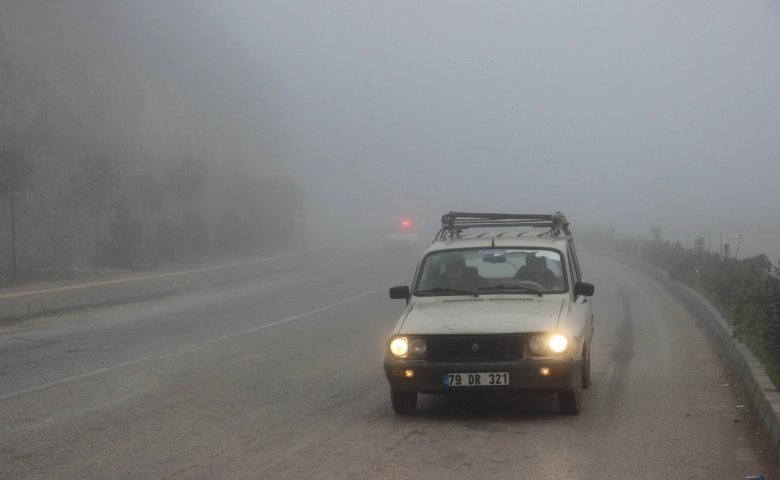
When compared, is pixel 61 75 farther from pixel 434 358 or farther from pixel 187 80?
pixel 434 358

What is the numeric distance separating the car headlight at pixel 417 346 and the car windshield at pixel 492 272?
4.05 feet

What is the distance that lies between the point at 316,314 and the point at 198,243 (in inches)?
1012

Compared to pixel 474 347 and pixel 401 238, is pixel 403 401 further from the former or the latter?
pixel 401 238

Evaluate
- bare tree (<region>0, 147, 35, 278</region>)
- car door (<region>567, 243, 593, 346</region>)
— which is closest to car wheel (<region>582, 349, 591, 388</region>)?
car door (<region>567, 243, 593, 346</region>)

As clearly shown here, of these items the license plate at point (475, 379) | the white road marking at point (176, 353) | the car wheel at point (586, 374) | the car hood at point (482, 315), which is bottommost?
the white road marking at point (176, 353)

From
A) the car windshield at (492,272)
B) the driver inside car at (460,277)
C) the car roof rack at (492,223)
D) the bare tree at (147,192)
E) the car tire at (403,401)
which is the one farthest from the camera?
the bare tree at (147,192)

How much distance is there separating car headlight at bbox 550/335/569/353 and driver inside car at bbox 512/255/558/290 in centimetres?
141

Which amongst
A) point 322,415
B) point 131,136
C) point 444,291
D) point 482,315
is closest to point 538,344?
point 482,315

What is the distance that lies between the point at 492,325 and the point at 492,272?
1.72m

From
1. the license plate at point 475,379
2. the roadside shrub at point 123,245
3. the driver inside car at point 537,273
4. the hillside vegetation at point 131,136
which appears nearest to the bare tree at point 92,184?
the hillside vegetation at point 131,136

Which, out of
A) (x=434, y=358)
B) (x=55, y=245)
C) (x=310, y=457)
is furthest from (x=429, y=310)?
(x=55, y=245)

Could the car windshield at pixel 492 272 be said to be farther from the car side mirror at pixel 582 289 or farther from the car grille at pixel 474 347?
the car grille at pixel 474 347

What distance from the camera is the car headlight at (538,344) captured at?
697 centimetres

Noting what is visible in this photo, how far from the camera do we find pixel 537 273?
8.51m
